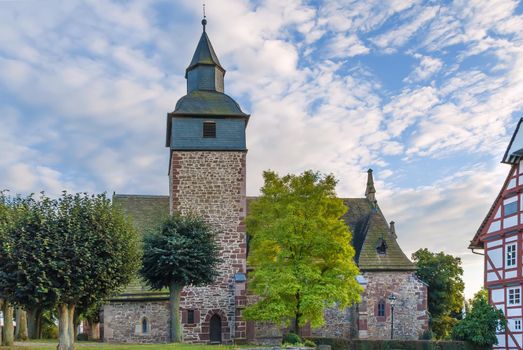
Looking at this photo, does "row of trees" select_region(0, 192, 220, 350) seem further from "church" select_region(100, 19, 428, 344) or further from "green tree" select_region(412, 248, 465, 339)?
"green tree" select_region(412, 248, 465, 339)

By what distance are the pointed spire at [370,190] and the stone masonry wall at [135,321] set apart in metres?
18.2

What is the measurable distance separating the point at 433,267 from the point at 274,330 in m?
17.2

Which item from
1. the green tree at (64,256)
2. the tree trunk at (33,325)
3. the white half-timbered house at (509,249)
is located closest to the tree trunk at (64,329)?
the green tree at (64,256)

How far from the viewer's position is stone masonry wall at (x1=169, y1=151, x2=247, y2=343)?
37969 mm

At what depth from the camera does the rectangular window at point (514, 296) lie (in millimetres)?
34812

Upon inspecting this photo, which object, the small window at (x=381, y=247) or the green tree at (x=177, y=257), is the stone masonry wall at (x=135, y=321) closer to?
the green tree at (x=177, y=257)

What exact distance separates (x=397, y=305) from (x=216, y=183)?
49.3ft

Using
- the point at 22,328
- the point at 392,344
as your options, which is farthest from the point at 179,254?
the point at 392,344

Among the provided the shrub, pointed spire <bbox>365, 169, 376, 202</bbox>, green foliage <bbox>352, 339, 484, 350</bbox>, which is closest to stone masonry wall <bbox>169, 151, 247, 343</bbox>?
the shrub

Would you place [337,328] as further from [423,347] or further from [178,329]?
[178,329]

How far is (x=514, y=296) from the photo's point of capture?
3522 cm

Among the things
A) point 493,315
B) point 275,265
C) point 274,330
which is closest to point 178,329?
point 275,265

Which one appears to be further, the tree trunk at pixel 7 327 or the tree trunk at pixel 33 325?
the tree trunk at pixel 33 325

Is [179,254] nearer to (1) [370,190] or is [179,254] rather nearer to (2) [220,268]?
(2) [220,268]
